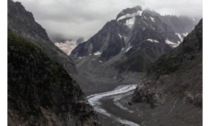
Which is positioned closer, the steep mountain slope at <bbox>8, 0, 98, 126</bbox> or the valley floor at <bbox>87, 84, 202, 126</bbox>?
the steep mountain slope at <bbox>8, 0, 98, 126</bbox>

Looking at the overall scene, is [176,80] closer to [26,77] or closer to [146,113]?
[146,113]

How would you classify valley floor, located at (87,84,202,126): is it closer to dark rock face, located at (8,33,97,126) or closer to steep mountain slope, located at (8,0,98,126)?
dark rock face, located at (8,33,97,126)

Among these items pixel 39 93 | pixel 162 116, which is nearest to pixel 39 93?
pixel 39 93

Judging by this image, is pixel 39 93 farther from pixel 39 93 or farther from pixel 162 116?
pixel 162 116

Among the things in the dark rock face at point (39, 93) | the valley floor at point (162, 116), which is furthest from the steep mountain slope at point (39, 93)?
the valley floor at point (162, 116)

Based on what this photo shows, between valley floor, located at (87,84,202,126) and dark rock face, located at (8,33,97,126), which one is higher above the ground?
dark rock face, located at (8,33,97,126)

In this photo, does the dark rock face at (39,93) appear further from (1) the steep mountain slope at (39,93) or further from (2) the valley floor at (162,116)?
(2) the valley floor at (162,116)

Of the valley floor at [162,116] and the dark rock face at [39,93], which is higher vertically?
the dark rock face at [39,93]

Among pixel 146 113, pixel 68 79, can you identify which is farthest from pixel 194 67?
pixel 68 79

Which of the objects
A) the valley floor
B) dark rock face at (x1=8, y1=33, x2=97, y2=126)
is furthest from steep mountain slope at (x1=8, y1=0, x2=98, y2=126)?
the valley floor
